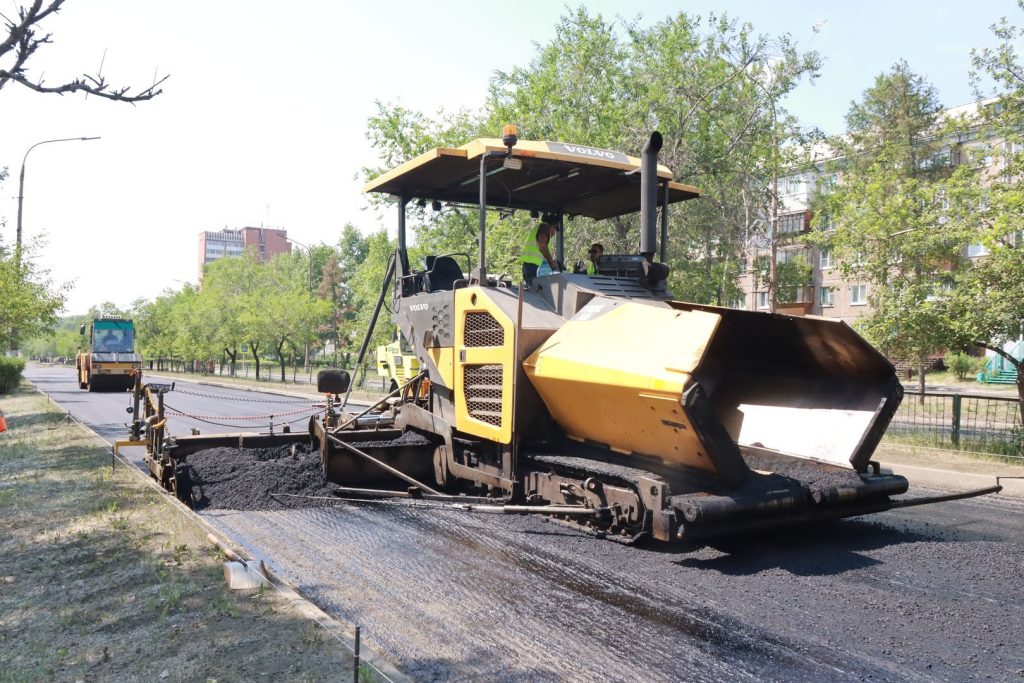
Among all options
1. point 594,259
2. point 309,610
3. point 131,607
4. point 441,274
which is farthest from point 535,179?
point 131,607

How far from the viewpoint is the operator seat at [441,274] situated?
22.8 ft

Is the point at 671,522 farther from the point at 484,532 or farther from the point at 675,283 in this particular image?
the point at 675,283

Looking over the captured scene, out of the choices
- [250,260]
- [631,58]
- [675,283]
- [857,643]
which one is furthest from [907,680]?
[250,260]

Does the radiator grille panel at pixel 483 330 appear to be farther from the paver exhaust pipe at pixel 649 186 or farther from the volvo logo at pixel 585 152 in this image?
the volvo logo at pixel 585 152

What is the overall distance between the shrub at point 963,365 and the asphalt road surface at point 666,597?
33335mm

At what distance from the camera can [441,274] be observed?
275 inches

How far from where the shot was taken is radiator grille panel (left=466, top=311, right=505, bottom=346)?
5625 mm

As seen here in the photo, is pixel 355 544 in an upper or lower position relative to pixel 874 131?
lower

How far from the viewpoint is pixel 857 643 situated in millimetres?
3662

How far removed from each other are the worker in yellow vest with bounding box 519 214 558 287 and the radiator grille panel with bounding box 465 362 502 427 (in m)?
0.93

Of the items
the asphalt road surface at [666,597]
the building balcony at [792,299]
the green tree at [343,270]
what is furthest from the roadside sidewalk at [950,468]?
the green tree at [343,270]

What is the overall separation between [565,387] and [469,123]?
1964 centimetres

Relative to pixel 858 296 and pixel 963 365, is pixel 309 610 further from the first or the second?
pixel 858 296

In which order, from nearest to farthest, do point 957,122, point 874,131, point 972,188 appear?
point 972,188 < point 957,122 < point 874,131
